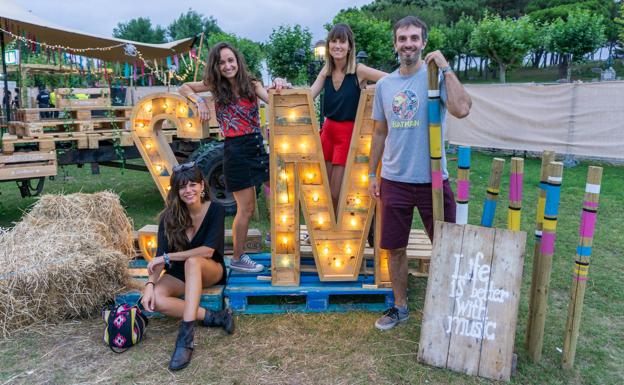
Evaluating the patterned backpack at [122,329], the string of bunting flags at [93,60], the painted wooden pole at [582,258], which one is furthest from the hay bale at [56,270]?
the string of bunting flags at [93,60]

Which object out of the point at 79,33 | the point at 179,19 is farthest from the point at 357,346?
the point at 179,19

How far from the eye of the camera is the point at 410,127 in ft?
9.45

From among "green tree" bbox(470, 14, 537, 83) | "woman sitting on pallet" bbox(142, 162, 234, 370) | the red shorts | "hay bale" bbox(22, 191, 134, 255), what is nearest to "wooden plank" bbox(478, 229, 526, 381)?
the red shorts

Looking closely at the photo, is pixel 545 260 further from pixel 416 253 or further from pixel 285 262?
pixel 285 262

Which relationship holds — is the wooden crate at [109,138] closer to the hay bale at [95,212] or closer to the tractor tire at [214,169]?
the tractor tire at [214,169]

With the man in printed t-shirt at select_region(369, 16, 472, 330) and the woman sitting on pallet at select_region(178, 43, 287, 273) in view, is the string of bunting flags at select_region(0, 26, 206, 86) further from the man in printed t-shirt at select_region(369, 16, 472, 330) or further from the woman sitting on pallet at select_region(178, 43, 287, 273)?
the man in printed t-shirt at select_region(369, 16, 472, 330)

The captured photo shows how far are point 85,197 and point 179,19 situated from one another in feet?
237

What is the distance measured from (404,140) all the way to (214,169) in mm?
3705

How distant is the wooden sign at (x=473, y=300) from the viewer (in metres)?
2.66

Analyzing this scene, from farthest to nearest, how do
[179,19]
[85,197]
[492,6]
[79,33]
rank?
1. [179,19]
2. [492,6]
3. [79,33]
4. [85,197]

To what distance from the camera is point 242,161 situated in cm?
374

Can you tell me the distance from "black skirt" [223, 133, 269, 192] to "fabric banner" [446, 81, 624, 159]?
27.2 feet

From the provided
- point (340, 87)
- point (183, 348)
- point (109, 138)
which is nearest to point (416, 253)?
point (340, 87)

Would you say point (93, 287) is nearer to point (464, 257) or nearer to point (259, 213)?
point (464, 257)
